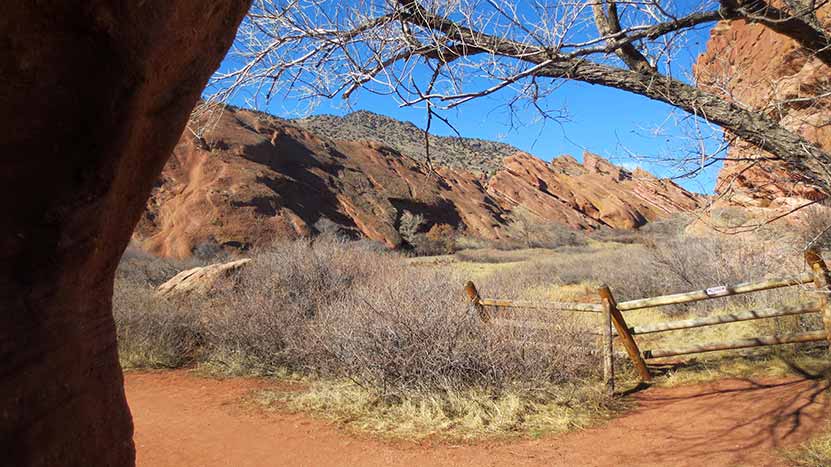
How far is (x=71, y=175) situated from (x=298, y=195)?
22273 millimetres

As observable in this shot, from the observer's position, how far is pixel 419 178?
34.4 metres

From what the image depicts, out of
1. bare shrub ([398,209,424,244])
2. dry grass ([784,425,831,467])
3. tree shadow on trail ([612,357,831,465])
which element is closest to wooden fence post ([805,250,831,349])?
tree shadow on trail ([612,357,831,465])

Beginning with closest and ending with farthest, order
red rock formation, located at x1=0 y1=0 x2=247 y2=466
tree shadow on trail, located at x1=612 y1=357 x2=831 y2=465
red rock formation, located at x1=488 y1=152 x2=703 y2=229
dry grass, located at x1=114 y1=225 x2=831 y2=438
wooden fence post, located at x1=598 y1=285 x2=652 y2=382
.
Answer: red rock formation, located at x1=0 y1=0 x2=247 y2=466
tree shadow on trail, located at x1=612 y1=357 x2=831 y2=465
dry grass, located at x1=114 y1=225 x2=831 y2=438
wooden fence post, located at x1=598 y1=285 x2=652 y2=382
red rock formation, located at x1=488 y1=152 x2=703 y2=229

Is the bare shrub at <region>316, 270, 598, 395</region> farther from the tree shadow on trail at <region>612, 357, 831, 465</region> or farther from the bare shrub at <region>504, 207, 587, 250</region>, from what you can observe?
the bare shrub at <region>504, 207, 587, 250</region>

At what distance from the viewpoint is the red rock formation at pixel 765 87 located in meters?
3.33

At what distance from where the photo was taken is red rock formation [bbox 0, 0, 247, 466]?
1.11 meters

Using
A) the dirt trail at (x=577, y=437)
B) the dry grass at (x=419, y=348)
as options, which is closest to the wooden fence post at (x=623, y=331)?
the dry grass at (x=419, y=348)

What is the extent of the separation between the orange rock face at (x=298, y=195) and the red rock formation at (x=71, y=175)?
299cm

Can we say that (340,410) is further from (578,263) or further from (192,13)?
(578,263)

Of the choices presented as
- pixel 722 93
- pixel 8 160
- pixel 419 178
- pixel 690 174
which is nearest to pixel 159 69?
pixel 8 160

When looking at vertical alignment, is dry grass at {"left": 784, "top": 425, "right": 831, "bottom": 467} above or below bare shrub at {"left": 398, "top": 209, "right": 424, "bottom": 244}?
below

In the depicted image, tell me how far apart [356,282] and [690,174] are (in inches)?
291

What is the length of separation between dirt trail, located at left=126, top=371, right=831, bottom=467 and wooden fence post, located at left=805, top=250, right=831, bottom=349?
70cm

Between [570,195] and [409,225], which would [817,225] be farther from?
[570,195]
